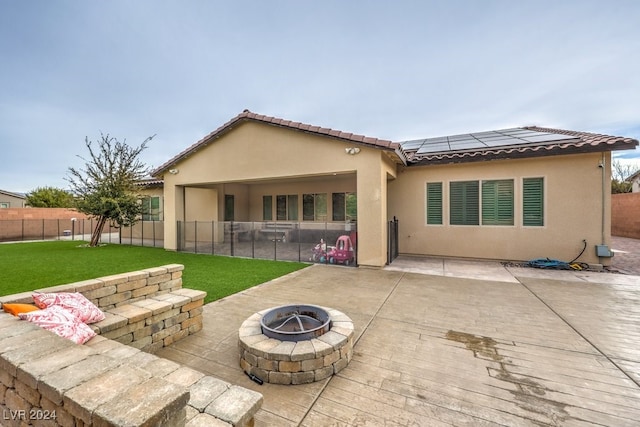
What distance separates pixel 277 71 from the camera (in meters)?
14.4

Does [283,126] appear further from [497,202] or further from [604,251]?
[604,251]

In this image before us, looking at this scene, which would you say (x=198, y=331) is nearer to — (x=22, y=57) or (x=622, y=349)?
(x=622, y=349)

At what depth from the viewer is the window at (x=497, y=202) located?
28.7 feet

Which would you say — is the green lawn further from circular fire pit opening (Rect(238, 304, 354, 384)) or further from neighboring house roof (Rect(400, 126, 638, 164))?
neighboring house roof (Rect(400, 126, 638, 164))

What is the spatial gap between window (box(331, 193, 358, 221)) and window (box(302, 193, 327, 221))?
527mm

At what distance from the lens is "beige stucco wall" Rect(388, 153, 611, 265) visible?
25.9 feet

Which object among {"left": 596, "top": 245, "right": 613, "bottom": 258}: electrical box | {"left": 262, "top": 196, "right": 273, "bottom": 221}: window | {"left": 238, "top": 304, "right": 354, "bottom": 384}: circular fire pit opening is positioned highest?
{"left": 262, "top": 196, "right": 273, "bottom": 221}: window

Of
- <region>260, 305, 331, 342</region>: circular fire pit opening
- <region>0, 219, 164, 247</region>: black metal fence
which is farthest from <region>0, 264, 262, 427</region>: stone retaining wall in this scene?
<region>0, 219, 164, 247</region>: black metal fence

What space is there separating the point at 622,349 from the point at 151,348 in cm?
598

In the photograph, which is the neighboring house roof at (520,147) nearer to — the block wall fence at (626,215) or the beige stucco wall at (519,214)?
the beige stucco wall at (519,214)

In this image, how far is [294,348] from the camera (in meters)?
2.79

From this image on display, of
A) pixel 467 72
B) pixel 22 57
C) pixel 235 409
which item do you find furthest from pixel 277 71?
pixel 235 409

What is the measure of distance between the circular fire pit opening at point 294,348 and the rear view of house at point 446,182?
5249 mm

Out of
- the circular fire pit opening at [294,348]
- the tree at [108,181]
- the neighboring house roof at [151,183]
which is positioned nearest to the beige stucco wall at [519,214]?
the circular fire pit opening at [294,348]
